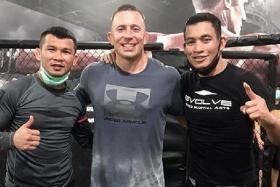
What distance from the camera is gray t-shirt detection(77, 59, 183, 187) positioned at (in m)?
2.05

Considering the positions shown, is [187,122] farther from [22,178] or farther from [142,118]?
[22,178]

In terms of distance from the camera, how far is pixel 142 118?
2062 mm

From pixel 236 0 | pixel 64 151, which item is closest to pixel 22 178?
pixel 64 151

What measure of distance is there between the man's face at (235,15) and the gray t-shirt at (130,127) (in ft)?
20.0

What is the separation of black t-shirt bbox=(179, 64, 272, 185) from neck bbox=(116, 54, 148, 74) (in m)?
0.42

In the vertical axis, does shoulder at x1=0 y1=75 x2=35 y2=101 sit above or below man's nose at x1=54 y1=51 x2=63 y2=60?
below

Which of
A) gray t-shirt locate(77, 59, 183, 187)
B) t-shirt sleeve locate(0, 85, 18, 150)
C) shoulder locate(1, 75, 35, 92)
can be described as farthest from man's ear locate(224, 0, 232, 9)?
t-shirt sleeve locate(0, 85, 18, 150)

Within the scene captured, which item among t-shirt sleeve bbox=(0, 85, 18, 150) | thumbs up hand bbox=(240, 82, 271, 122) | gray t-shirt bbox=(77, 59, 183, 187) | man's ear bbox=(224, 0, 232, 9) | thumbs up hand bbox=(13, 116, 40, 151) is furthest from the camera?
man's ear bbox=(224, 0, 232, 9)

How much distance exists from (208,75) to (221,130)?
366mm

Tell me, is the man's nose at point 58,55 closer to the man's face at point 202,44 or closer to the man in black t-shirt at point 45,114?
the man in black t-shirt at point 45,114

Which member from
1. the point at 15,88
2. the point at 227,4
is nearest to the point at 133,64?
the point at 15,88

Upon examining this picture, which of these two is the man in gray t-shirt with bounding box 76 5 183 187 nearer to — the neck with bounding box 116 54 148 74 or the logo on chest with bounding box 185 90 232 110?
the neck with bounding box 116 54 148 74

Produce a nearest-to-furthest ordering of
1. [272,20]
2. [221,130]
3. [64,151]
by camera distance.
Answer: [221,130] → [64,151] → [272,20]

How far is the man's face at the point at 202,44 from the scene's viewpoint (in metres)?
1.99
